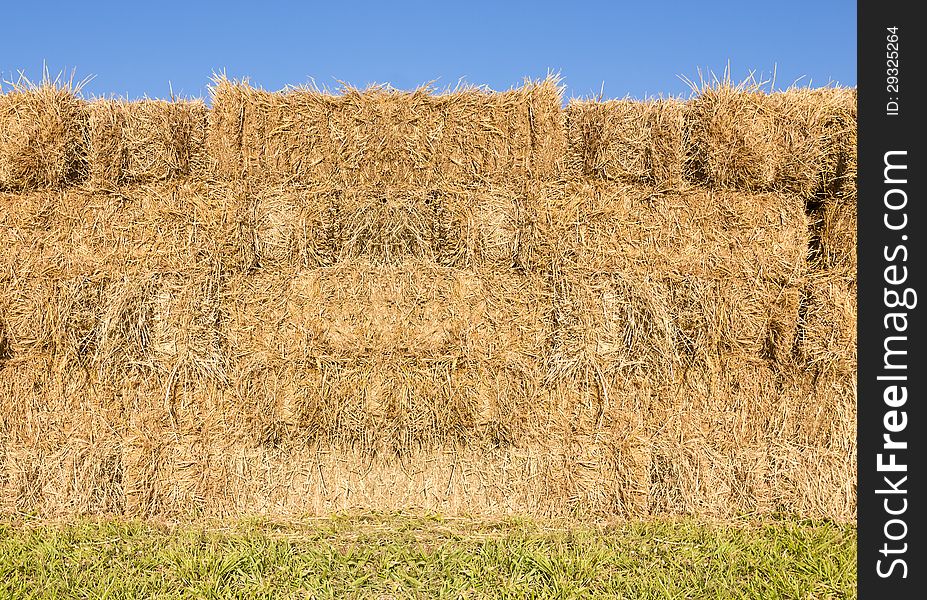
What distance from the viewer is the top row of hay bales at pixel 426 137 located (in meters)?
5.41

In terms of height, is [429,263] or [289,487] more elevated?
[429,263]

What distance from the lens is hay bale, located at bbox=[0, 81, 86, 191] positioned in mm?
5340

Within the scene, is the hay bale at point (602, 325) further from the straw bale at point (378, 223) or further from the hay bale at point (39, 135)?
the hay bale at point (39, 135)

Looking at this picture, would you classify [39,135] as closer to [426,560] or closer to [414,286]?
[414,286]

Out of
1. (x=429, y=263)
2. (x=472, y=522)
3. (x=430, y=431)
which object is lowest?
(x=472, y=522)

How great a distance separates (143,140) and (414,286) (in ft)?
6.87

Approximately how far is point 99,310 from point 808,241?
495 cm

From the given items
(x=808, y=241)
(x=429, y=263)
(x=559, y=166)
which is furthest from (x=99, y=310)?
(x=808, y=241)

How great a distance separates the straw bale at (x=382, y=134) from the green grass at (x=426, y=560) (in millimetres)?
2373

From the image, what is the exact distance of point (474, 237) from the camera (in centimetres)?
543

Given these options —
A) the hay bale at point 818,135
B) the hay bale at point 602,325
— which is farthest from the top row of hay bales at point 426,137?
the hay bale at point 602,325

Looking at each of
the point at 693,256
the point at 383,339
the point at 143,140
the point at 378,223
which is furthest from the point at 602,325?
the point at 143,140

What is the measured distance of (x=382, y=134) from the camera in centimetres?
540

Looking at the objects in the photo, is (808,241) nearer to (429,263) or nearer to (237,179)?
(429,263)
